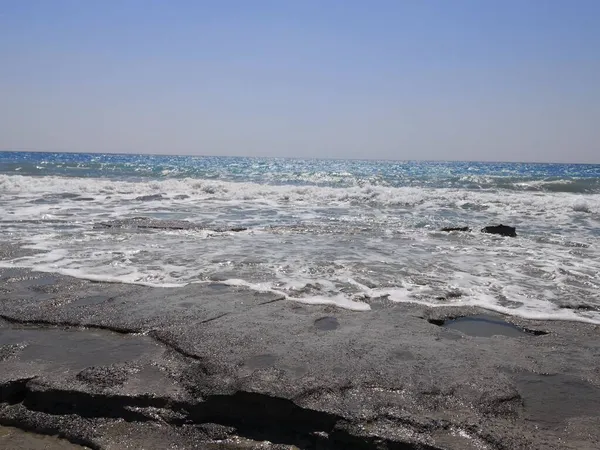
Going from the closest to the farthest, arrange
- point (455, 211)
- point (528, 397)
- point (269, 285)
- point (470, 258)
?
point (528, 397), point (269, 285), point (470, 258), point (455, 211)

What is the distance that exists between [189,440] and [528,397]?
1.92 metres

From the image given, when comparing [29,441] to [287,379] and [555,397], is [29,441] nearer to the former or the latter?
[287,379]

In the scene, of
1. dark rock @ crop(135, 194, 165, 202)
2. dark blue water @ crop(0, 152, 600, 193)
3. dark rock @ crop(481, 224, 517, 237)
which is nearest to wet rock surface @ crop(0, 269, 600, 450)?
dark rock @ crop(481, 224, 517, 237)

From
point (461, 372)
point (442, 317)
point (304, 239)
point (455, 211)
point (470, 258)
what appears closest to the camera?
point (461, 372)

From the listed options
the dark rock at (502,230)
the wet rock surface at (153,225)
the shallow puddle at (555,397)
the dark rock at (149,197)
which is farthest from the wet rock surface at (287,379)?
the dark rock at (149,197)

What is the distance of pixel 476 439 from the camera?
242 centimetres

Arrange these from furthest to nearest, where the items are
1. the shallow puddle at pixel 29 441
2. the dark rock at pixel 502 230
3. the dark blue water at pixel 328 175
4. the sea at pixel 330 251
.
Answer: the dark blue water at pixel 328 175 → the dark rock at pixel 502 230 → the sea at pixel 330 251 → the shallow puddle at pixel 29 441

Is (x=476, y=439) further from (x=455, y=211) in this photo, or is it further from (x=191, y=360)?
(x=455, y=211)

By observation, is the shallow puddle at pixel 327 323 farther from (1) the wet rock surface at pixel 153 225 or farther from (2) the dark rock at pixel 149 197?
(2) the dark rock at pixel 149 197

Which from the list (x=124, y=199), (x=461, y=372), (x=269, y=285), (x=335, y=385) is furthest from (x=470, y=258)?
(x=124, y=199)

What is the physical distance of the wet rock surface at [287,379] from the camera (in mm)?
2514

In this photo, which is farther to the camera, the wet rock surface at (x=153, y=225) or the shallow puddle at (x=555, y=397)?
the wet rock surface at (x=153, y=225)

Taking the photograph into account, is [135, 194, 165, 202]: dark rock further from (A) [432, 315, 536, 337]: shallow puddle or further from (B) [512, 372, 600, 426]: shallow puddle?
(B) [512, 372, 600, 426]: shallow puddle

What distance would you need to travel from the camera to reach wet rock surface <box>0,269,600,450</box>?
99.0 inches
